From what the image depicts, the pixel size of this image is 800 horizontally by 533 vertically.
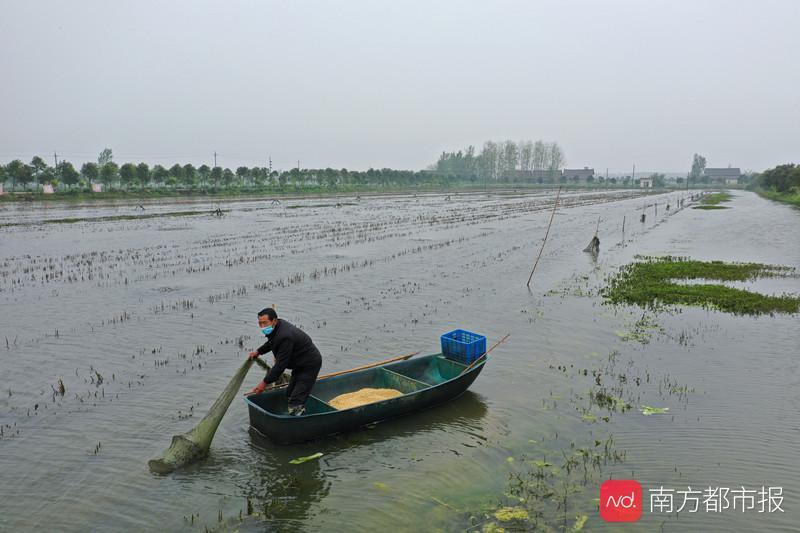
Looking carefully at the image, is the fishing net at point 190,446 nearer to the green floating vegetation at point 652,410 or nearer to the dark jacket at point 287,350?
the dark jacket at point 287,350

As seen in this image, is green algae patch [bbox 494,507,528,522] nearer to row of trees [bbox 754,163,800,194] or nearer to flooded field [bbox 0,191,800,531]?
flooded field [bbox 0,191,800,531]

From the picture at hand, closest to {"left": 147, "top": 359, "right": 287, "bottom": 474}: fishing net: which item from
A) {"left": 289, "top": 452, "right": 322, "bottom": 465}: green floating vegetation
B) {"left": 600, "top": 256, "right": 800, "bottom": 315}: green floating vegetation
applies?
{"left": 289, "top": 452, "right": 322, "bottom": 465}: green floating vegetation

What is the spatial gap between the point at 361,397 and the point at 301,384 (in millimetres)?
1396

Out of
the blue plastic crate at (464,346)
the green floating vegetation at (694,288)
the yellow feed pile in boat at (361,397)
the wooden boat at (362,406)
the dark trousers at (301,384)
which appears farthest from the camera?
the green floating vegetation at (694,288)

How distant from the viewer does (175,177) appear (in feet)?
277

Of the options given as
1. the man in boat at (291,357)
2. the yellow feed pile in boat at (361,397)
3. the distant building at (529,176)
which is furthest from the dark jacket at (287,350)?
the distant building at (529,176)

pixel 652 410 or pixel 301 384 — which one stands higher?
pixel 301 384

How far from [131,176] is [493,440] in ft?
260

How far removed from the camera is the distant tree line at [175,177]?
72500 mm

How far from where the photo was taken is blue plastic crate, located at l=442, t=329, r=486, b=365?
10.7 meters

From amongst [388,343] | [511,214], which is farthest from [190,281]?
[511,214]

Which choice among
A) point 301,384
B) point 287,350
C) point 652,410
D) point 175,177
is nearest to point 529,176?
point 175,177

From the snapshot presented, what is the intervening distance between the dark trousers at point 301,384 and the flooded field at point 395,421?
2.34ft

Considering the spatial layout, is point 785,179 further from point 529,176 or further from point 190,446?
point 529,176
